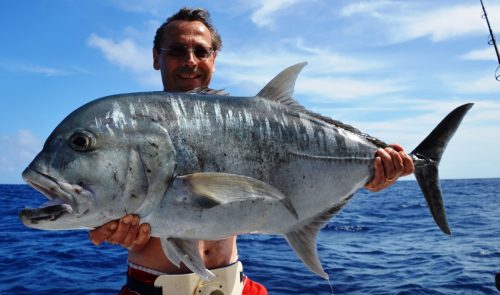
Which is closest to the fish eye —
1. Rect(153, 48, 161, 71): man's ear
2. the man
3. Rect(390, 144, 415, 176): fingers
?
the man

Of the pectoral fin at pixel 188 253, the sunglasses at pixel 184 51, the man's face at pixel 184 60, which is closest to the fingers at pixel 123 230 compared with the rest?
the pectoral fin at pixel 188 253

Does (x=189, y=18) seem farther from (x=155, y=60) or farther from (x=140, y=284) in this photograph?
(x=140, y=284)

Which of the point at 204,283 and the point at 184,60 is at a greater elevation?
the point at 184,60

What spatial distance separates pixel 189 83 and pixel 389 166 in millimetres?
2053

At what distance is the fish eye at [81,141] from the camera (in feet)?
9.16

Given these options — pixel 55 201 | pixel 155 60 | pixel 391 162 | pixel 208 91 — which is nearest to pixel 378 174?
pixel 391 162

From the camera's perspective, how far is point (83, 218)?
278 cm

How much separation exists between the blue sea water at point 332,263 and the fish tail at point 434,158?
5289mm

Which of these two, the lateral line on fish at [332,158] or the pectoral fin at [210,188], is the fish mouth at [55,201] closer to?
the pectoral fin at [210,188]

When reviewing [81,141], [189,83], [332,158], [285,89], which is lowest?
[332,158]

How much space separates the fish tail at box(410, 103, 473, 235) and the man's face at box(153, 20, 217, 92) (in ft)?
7.07

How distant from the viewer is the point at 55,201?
2.70 metres

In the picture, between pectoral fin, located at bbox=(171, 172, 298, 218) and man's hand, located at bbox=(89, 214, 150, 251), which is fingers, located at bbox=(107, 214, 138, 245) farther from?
pectoral fin, located at bbox=(171, 172, 298, 218)

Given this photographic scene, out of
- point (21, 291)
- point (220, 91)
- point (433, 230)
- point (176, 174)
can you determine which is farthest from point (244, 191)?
point (433, 230)
